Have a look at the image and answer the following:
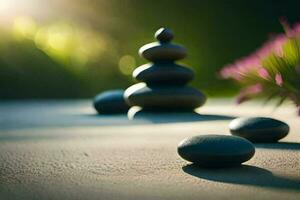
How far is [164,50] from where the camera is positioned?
647 centimetres

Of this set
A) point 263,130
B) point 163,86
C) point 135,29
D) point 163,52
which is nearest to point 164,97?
point 163,86

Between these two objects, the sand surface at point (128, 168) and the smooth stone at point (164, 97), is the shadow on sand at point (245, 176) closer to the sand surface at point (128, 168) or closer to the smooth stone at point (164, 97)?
the sand surface at point (128, 168)

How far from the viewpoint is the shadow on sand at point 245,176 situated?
263 centimetres

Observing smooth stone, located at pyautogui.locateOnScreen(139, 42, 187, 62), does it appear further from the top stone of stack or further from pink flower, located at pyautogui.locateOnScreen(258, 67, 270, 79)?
pink flower, located at pyautogui.locateOnScreen(258, 67, 270, 79)

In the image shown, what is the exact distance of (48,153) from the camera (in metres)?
3.69

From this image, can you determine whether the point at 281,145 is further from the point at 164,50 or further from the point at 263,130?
the point at 164,50

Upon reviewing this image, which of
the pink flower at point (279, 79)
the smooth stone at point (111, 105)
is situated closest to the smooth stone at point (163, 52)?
the smooth stone at point (111, 105)

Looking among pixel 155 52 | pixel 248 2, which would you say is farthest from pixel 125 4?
pixel 155 52

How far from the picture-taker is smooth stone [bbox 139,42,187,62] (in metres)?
6.48

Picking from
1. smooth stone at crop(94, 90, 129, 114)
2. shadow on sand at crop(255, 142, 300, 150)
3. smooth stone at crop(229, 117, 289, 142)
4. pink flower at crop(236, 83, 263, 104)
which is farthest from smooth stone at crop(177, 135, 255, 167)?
smooth stone at crop(94, 90, 129, 114)

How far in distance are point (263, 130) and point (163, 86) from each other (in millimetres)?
2696

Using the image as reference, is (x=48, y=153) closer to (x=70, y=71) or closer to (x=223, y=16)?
(x=70, y=71)

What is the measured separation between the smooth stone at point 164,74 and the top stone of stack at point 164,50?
0.29ft

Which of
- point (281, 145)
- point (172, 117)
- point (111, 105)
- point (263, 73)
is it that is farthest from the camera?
point (111, 105)
